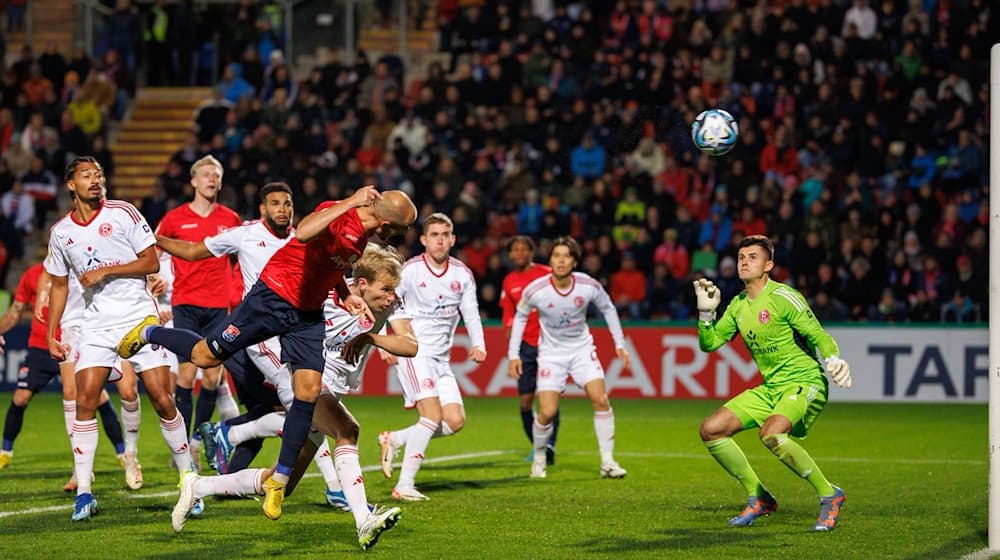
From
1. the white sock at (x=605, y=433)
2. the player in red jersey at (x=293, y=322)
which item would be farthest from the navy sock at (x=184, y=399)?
the player in red jersey at (x=293, y=322)

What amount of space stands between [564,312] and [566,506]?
2982 millimetres

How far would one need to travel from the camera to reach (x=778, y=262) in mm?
22141

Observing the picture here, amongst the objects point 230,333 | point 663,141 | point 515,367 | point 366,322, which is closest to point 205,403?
point 515,367

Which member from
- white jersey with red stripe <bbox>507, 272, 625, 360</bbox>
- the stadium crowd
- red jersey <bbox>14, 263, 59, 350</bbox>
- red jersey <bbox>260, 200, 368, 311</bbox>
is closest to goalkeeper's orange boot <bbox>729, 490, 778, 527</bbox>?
red jersey <bbox>260, 200, 368, 311</bbox>

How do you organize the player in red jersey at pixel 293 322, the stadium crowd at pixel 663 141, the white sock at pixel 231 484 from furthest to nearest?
the stadium crowd at pixel 663 141 < the white sock at pixel 231 484 < the player in red jersey at pixel 293 322

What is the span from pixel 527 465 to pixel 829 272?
9219 mm

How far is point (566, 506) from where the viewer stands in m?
10.9

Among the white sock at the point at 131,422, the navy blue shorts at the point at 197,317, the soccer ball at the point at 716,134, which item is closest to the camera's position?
the white sock at the point at 131,422

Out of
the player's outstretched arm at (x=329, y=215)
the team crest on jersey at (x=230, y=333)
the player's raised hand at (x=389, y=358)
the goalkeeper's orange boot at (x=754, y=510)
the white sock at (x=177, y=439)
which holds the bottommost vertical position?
the goalkeeper's orange boot at (x=754, y=510)

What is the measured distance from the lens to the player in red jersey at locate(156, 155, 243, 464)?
494 inches

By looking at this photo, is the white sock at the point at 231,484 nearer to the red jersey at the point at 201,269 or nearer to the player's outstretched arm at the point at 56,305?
the player's outstretched arm at the point at 56,305

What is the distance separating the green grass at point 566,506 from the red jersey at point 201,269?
154 cm

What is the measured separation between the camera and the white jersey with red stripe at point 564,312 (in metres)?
13.6

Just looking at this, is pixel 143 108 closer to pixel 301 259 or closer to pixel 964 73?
pixel 964 73
